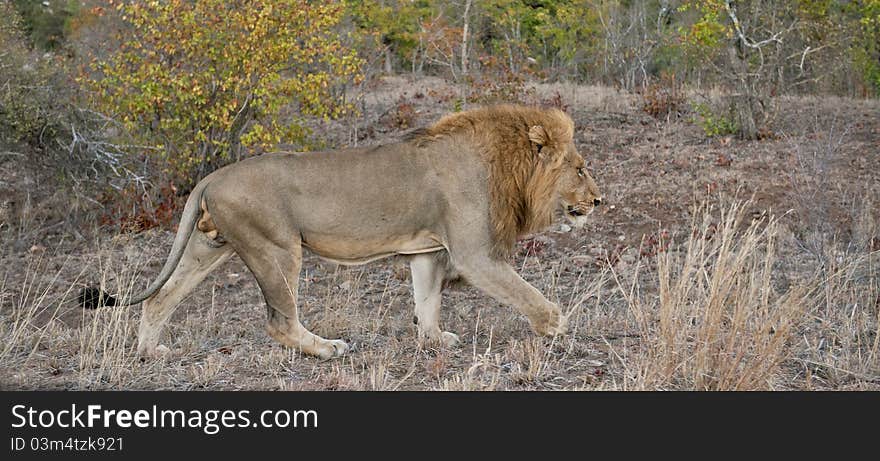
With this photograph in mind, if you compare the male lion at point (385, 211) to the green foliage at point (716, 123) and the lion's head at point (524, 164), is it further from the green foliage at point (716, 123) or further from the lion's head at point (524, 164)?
the green foliage at point (716, 123)

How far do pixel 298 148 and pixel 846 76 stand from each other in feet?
35.9

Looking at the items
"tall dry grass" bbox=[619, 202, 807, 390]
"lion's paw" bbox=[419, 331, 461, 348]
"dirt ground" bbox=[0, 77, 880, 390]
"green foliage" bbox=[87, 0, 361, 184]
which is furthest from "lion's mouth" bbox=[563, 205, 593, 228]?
"green foliage" bbox=[87, 0, 361, 184]

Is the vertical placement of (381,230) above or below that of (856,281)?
above

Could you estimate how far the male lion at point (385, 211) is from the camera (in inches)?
231

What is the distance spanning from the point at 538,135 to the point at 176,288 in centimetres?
241

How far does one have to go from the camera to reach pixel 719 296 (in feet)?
16.1

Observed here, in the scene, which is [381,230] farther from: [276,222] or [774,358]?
[774,358]

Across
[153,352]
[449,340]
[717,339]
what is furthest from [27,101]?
[717,339]

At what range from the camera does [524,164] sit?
6305mm

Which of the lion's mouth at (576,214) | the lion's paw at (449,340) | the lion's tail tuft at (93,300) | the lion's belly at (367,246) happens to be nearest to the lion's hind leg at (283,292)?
the lion's belly at (367,246)

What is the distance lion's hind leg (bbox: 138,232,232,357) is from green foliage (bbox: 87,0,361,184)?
181 inches

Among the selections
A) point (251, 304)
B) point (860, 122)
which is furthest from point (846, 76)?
point (251, 304)

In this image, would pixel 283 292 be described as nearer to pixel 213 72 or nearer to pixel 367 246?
pixel 367 246

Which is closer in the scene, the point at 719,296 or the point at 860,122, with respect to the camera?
the point at 719,296
